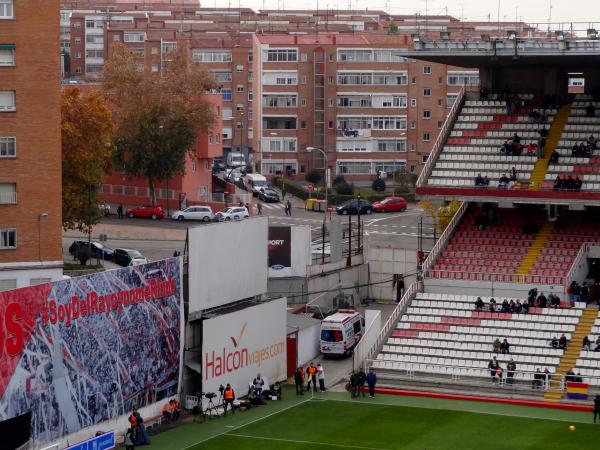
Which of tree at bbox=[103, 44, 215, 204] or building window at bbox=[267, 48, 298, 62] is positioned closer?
tree at bbox=[103, 44, 215, 204]

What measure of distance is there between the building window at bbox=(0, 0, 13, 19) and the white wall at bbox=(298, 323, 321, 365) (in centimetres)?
1579

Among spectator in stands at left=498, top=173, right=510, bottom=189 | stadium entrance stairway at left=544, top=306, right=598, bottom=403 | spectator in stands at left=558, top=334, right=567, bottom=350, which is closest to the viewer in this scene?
stadium entrance stairway at left=544, top=306, right=598, bottom=403

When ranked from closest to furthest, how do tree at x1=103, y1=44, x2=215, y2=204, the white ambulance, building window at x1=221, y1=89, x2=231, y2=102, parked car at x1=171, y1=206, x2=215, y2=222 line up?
the white ambulance, parked car at x1=171, y1=206, x2=215, y2=222, tree at x1=103, y1=44, x2=215, y2=204, building window at x1=221, y1=89, x2=231, y2=102

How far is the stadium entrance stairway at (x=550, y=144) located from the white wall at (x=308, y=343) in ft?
35.5

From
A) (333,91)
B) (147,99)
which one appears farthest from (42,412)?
(333,91)

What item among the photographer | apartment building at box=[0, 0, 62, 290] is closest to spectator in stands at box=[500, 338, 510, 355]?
the photographer

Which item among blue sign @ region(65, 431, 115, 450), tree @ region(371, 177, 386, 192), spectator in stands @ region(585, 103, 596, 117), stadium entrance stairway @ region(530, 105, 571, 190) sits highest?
spectator in stands @ region(585, 103, 596, 117)

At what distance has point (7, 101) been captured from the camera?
5009 centimetres

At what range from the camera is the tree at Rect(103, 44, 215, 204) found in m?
89.1

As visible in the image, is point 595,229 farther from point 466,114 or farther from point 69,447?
point 69,447

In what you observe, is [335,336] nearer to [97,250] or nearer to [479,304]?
[479,304]

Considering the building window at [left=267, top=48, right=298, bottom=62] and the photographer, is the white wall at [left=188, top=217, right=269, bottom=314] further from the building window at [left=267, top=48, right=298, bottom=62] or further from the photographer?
the building window at [left=267, top=48, right=298, bottom=62]

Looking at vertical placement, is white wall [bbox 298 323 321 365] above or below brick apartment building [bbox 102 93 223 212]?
below

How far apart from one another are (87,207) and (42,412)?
34.2 metres
